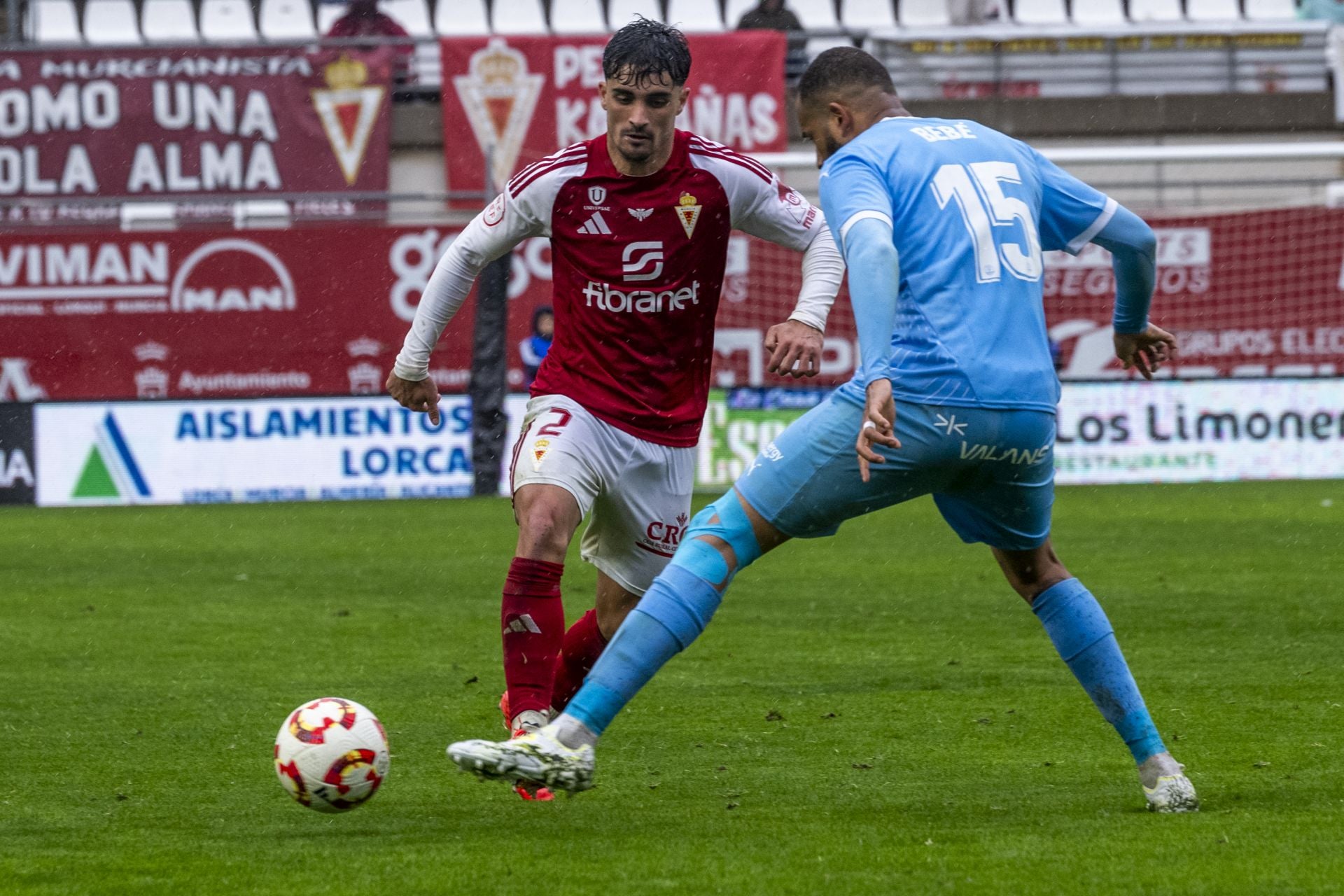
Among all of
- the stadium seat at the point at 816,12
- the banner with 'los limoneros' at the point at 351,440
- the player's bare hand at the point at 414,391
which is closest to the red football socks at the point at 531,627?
the player's bare hand at the point at 414,391

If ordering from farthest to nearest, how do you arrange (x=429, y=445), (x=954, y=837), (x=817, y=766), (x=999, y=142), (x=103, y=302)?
(x=103, y=302) < (x=429, y=445) < (x=817, y=766) < (x=999, y=142) < (x=954, y=837)

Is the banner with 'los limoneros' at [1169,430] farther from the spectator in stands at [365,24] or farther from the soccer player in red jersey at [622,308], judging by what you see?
the soccer player in red jersey at [622,308]

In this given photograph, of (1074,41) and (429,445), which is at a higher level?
(1074,41)

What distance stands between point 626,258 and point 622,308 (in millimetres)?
Answer: 147

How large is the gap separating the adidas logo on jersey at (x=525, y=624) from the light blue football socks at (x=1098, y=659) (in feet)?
4.43

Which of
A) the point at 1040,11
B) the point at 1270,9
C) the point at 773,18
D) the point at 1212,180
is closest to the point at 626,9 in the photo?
the point at 773,18

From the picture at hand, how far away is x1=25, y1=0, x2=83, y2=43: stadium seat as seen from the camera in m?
22.8

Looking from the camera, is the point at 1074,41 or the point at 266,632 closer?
the point at 266,632

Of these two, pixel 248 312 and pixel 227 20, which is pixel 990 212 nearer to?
pixel 248 312

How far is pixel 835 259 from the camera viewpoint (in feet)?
18.1

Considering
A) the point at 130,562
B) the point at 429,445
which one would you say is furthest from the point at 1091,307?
the point at 130,562

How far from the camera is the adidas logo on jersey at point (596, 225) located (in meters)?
5.38

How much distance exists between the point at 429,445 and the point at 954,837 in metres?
13.3

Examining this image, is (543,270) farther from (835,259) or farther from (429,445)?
(835,259)
